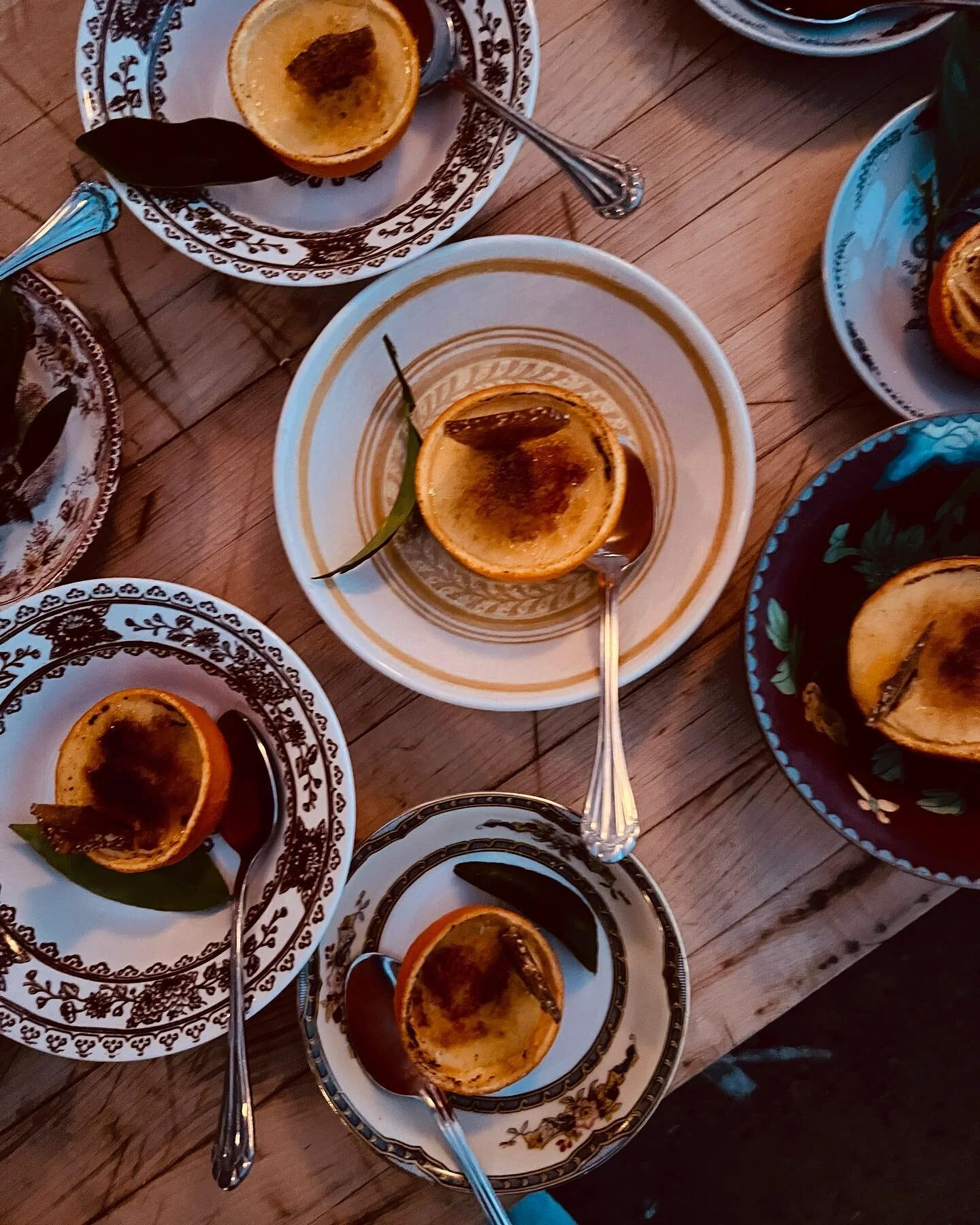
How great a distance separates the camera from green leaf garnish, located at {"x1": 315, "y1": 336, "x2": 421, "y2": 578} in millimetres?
897

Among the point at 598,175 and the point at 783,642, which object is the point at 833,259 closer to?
the point at 598,175

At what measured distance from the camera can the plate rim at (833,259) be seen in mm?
926

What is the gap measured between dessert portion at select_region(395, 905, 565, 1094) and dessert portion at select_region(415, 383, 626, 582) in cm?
40

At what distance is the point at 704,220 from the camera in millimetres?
987

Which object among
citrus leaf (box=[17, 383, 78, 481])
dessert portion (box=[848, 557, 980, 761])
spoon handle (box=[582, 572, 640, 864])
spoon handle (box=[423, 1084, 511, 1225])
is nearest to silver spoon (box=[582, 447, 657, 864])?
spoon handle (box=[582, 572, 640, 864])

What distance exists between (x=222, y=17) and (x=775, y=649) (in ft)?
2.97

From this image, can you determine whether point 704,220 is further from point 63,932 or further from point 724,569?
point 63,932

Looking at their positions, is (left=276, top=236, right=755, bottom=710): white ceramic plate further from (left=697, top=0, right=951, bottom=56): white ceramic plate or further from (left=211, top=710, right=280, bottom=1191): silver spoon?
(left=697, top=0, right=951, bottom=56): white ceramic plate

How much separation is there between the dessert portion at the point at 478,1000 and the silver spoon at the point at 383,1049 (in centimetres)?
3

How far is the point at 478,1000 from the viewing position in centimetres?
96

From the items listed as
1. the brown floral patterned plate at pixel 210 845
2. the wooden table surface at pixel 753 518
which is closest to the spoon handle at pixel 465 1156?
the wooden table surface at pixel 753 518

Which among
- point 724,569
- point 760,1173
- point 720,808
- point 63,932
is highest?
point 63,932

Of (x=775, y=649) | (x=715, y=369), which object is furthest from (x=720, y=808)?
(x=715, y=369)

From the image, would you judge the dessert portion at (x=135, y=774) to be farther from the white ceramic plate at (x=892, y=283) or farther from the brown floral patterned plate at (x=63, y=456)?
the white ceramic plate at (x=892, y=283)
